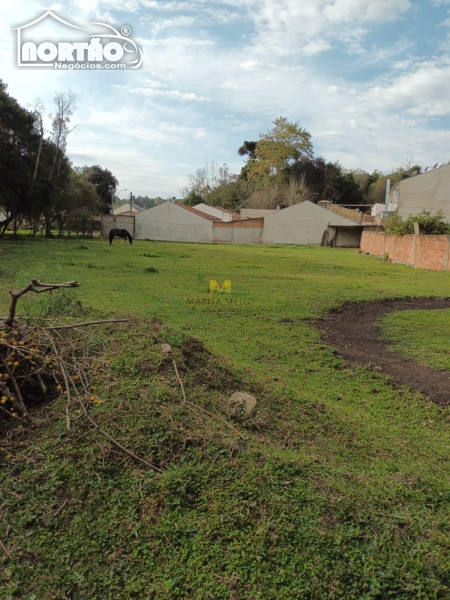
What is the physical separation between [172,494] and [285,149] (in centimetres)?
5952

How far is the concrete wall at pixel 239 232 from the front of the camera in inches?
1683

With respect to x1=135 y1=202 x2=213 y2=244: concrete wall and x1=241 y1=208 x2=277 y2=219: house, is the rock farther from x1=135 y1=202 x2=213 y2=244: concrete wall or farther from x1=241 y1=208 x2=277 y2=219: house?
x1=241 y1=208 x2=277 y2=219: house

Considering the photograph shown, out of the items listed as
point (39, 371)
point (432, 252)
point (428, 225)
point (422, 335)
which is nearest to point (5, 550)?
point (39, 371)

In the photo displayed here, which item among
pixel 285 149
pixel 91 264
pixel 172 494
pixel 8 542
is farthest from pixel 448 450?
pixel 285 149

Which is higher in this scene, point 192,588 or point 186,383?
point 186,383

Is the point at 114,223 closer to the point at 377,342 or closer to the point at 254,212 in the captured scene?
the point at 254,212

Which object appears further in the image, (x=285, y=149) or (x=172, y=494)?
(x=285, y=149)

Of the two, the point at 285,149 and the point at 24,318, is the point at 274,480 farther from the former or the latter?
the point at 285,149

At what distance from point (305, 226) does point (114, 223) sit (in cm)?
1825

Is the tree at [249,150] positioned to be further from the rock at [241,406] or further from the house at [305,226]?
the rock at [241,406]

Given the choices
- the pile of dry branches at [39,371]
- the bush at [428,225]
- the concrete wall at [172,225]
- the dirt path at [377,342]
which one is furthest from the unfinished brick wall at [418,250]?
the concrete wall at [172,225]

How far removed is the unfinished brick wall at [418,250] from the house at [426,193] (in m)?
10.4

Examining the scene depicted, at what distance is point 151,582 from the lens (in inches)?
84.0

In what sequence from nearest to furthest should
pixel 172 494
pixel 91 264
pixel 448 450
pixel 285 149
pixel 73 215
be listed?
pixel 172 494 → pixel 448 450 → pixel 91 264 → pixel 73 215 → pixel 285 149
